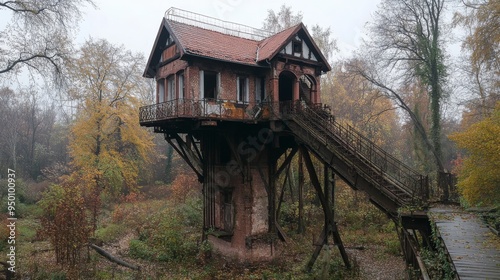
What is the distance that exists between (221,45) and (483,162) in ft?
39.1

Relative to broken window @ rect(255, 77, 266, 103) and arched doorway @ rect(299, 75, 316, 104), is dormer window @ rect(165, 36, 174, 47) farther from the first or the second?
arched doorway @ rect(299, 75, 316, 104)

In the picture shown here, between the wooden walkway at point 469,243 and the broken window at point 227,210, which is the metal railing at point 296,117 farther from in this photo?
the broken window at point 227,210

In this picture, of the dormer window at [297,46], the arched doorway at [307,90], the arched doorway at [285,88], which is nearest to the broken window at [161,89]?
the arched doorway at [285,88]

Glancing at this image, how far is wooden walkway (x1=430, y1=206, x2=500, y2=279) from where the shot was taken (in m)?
6.79

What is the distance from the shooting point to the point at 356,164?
12820 mm

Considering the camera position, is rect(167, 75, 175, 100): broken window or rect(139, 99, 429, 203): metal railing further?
rect(167, 75, 175, 100): broken window

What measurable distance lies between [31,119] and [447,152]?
51.7 meters

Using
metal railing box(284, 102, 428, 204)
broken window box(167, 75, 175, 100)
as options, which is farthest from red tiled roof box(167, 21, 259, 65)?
metal railing box(284, 102, 428, 204)

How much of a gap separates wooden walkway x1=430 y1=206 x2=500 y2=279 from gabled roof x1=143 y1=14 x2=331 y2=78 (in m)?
9.62

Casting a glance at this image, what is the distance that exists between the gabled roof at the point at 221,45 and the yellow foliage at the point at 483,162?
8123 mm

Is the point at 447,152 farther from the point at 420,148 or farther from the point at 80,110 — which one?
the point at 80,110

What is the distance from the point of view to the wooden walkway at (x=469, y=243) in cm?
679

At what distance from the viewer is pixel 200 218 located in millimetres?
24125

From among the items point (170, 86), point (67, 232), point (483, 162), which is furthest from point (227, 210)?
point (483, 162)
